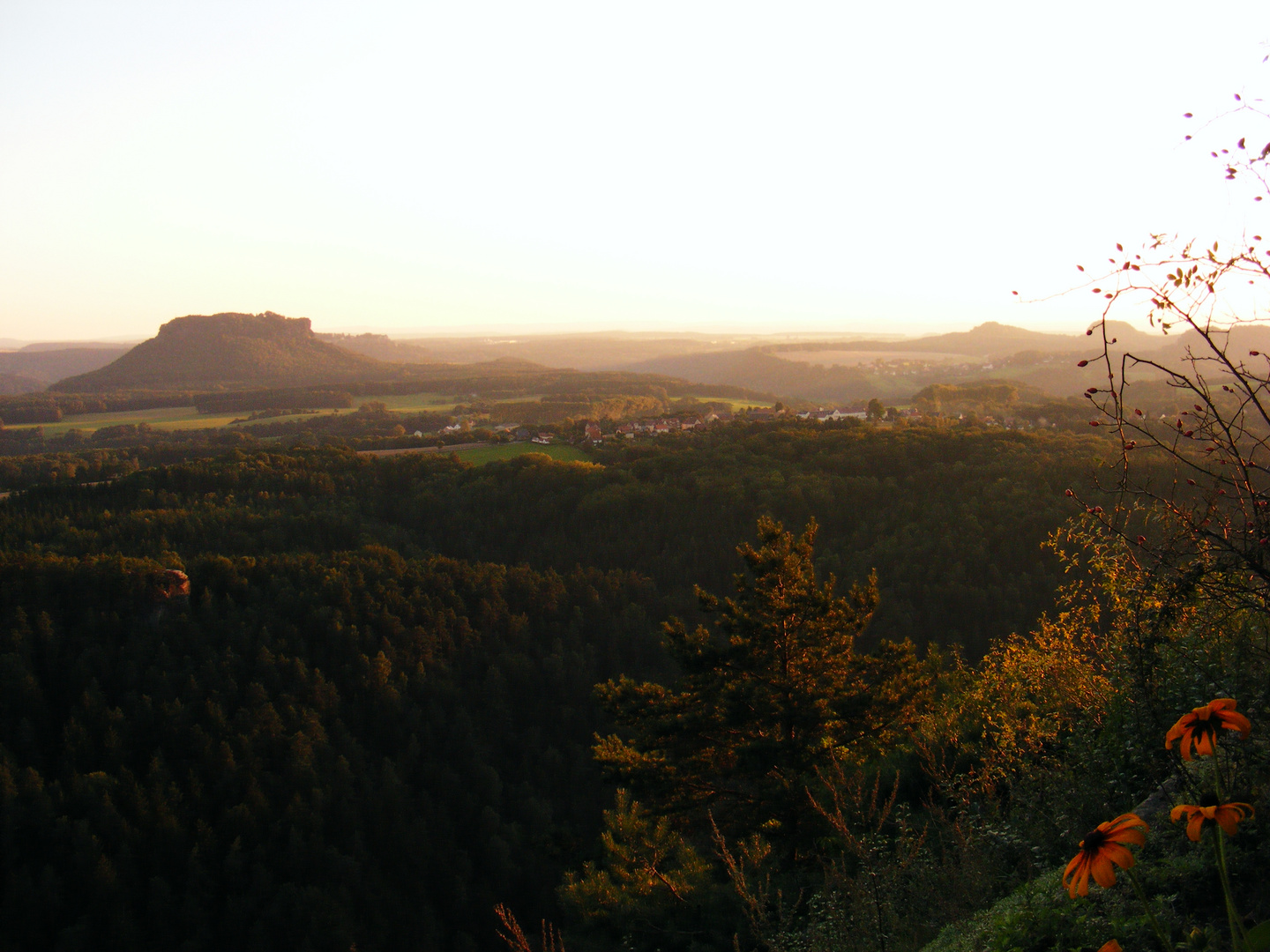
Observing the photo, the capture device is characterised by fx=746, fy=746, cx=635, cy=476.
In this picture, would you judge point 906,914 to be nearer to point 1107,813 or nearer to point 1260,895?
point 1107,813

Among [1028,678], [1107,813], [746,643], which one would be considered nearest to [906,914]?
[1107,813]

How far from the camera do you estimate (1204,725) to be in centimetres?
246

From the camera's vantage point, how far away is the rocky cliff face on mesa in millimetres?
106125

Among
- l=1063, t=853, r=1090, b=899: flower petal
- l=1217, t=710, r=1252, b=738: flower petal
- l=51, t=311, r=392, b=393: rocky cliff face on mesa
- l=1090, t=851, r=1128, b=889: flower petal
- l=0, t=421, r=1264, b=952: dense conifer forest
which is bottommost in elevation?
l=0, t=421, r=1264, b=952: dense conifer forest

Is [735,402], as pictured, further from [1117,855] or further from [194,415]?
[1117,855]

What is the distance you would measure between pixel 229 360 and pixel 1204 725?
129977 mm

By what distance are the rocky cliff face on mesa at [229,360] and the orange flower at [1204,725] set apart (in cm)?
11137

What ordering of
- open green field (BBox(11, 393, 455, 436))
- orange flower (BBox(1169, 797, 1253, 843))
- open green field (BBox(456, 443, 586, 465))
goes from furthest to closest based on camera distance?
open green field (BBox(11, 393, 455, 436)) < open green field (BBox(456, 443, 586, 465)) < orange flower (BBox(1169, 797, 1253, 843))

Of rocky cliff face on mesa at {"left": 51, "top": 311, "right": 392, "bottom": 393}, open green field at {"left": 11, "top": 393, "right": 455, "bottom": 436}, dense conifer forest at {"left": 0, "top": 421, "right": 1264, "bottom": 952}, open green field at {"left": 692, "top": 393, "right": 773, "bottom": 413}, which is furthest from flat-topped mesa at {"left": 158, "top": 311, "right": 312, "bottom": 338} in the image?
dense conifer forest at {"left": 0, "top": 421, "right": 1264, "bottom": 952}

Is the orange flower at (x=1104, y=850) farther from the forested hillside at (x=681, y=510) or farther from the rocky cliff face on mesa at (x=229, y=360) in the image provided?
the rocky cliff face on mesa at (x=229, y=360)

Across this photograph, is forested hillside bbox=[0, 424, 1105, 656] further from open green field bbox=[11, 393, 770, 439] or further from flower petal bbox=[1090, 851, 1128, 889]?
open green field bbox=[11, 393, 770, 439]

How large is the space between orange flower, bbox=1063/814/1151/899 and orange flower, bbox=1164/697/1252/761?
0.35 metres

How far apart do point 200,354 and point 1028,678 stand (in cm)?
13097

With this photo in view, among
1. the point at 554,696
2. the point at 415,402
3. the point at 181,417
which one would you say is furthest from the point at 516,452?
the point at 181,417
